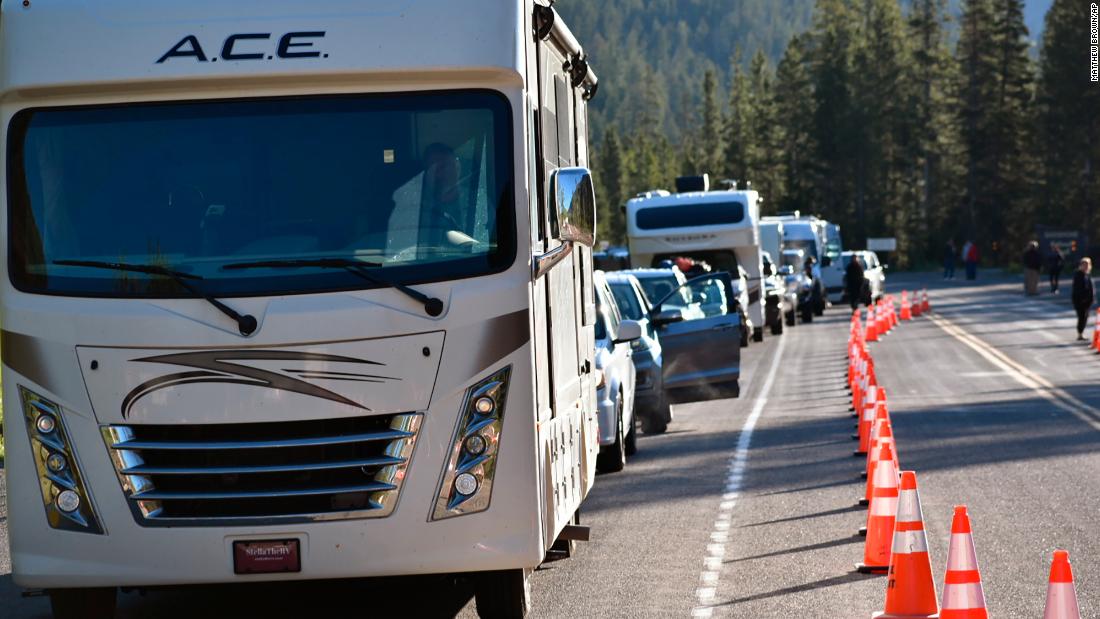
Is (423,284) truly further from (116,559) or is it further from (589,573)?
(589,573)

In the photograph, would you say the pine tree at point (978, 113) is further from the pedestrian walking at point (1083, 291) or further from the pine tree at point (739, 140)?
the pedestrian walking at point (1083, 291)

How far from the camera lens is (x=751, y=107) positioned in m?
136

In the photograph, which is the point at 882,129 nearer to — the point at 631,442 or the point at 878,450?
the point at 631,442

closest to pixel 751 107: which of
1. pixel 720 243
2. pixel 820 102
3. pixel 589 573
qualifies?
pixel 820 102

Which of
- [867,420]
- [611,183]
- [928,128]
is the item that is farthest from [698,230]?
[611,183]

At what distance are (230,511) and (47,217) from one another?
1528 mm

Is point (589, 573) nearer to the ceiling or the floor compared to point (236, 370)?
nearer to the floor

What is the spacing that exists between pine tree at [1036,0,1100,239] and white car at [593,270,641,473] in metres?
81.0

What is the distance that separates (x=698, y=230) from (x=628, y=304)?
16320mm

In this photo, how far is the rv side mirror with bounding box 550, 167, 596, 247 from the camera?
759cm

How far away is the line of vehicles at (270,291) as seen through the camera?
729 centimetres

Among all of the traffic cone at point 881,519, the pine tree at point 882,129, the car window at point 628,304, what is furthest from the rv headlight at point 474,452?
the pine tree at point 882,129

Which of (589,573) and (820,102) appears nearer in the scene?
(589,573)

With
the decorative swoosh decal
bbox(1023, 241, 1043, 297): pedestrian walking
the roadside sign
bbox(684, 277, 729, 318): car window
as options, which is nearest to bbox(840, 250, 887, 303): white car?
bbox(1023, 241, 1043, 297): pedestrian walking
